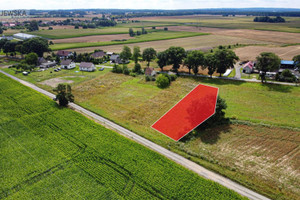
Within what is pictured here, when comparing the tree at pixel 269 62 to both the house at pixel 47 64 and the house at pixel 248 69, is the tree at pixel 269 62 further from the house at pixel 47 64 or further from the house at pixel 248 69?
the house at pixel 47 64

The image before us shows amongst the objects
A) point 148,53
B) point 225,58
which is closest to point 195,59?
point 225,58

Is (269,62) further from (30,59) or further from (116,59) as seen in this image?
(30,59)

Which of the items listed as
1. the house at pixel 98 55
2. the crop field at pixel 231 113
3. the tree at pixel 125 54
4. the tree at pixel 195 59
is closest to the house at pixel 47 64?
the house at pixel 98 55

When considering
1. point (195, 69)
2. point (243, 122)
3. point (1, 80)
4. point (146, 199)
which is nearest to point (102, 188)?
point (146, 199)

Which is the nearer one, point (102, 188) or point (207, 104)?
point (102, 188)

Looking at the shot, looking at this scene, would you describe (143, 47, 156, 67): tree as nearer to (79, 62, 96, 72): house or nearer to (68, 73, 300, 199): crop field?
(68, 73, 300, 199): crop field

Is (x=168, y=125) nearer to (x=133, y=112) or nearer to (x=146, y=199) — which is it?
(x=133, y=112)

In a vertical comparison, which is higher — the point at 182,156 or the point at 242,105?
the point at 242,105

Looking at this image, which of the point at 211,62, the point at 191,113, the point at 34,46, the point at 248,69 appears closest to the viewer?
the point at 191,113
